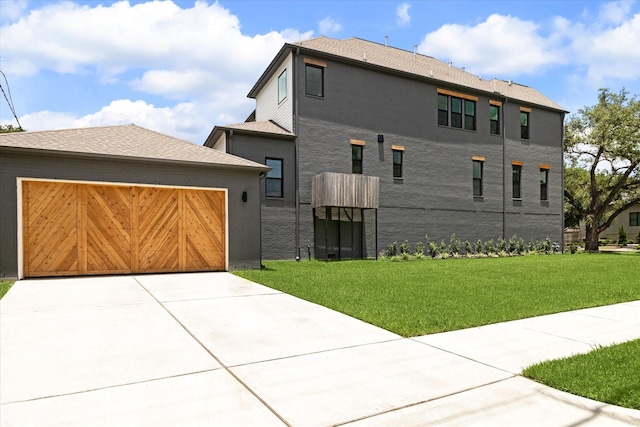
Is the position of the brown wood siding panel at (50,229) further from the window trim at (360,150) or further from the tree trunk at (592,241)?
the tree trunk at (592,241)

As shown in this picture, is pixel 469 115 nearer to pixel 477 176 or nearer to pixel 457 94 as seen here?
pixel 457 94

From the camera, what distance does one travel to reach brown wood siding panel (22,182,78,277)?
33.3 ft

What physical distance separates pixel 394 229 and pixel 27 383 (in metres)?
16.8

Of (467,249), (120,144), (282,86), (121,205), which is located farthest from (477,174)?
(121,205)

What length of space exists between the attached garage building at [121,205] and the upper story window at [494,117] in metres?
16.0

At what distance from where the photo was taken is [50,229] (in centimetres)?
1038

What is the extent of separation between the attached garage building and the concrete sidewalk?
141 inches

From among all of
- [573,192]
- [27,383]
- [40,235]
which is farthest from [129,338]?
[573,192]

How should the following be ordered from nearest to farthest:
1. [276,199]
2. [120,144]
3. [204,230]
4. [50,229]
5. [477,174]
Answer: [50,229], [120,144], [204,230], [276,199], [477,174]

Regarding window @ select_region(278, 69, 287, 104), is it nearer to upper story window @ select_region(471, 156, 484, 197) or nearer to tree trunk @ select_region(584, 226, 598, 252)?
upper story window @ select_region(471, 156, 484, 197)

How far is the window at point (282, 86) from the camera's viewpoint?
58.7 ft

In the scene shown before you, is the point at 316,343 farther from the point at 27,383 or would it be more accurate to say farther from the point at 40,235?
the point at 40,235

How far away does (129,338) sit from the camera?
206 inches

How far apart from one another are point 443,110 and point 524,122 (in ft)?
22.5
